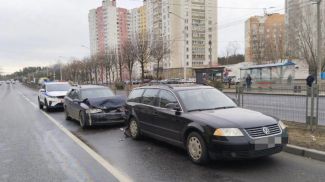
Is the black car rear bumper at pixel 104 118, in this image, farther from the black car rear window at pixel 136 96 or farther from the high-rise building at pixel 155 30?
the high-rise building at pixel 155 30

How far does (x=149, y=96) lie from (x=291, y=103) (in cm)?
412

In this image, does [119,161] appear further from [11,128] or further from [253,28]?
[253,28]

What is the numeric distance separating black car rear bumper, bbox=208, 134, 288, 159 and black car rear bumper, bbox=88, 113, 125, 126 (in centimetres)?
593

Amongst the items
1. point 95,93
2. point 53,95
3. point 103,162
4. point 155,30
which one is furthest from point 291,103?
point 155,30

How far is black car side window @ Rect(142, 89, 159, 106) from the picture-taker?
8.32 metres

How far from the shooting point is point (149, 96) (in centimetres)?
858

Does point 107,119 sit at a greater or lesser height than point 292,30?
lesser

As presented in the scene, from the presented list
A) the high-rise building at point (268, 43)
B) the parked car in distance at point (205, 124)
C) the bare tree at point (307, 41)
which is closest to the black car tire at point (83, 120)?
the parked car in distance at point (205, 124)

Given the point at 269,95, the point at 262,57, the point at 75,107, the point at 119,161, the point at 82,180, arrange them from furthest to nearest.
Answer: the point at 262,57 < the point at 75,107 < the point at 269,95 < the point at 119,161 < the point at 82,180

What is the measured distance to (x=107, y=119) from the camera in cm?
1135

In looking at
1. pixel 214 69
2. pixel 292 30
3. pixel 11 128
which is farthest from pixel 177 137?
pixel 292 30

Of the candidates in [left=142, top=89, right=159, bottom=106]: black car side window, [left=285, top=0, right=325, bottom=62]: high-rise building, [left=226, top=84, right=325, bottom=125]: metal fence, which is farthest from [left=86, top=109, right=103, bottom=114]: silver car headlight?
[left=285, top=0, right=325, bottom=62]: high-rise building

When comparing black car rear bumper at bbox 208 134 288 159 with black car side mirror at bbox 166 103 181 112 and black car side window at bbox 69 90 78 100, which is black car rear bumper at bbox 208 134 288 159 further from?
black car side window at bbox 69 90 78 100

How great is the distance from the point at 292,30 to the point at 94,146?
42286 mm
